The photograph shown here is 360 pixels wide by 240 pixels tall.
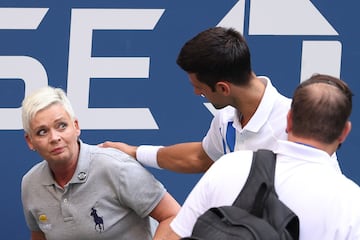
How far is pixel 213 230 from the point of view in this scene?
206cm

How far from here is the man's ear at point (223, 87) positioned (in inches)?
108

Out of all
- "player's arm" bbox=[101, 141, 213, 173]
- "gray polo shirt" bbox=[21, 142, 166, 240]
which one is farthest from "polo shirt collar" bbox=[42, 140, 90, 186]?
"player's arm" bbox=[101, 141, 213, 173]

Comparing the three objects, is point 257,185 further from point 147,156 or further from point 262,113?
point 147,156

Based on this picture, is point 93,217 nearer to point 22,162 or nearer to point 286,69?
point 22,162

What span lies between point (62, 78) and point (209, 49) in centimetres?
97

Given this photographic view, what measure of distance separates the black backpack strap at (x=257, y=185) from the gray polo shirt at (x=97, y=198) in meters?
0.96

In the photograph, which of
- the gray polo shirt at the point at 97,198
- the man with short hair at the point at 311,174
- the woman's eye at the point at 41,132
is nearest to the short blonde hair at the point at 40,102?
the woman's eye at the point at 41,132

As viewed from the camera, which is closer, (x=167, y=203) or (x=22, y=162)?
(x=167, y=203)

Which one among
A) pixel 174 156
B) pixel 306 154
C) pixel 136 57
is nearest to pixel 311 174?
pixel 306 154

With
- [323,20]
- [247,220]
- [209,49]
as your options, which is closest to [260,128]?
[209,49]

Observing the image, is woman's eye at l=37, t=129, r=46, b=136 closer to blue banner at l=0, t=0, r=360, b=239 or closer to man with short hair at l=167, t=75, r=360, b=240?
blue banner at l=0, t=0, r=360, b=239

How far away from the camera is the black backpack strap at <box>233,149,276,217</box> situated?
207cm

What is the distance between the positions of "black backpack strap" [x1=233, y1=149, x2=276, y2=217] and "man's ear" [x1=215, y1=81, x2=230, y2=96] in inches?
25.5

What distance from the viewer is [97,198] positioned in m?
3.00
